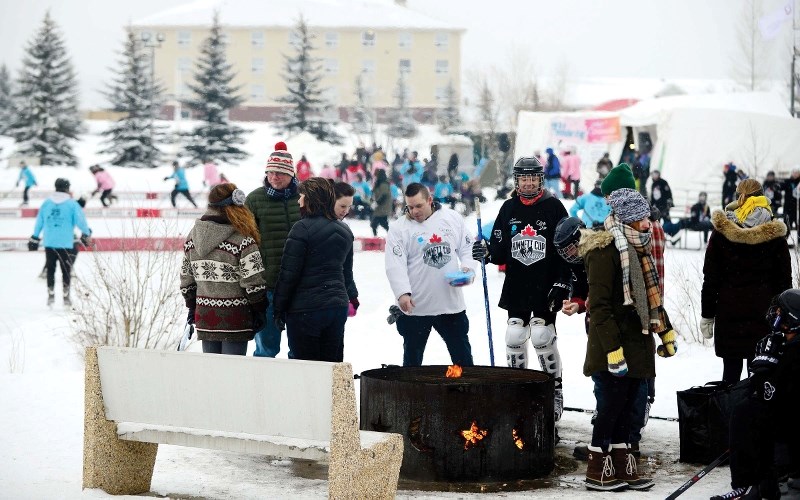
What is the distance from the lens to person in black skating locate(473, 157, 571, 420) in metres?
8.35

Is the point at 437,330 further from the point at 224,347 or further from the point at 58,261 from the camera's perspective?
the point at 58,261

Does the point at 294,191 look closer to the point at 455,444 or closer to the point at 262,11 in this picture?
the point at 455,444

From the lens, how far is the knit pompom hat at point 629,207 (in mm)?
6859

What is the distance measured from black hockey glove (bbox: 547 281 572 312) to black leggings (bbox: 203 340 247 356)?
82.2 inches

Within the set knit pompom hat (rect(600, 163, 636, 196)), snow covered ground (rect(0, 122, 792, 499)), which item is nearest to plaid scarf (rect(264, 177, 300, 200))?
snow covered ground (rect(0, 122, 792, 499))

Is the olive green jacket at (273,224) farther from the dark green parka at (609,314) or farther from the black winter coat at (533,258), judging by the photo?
the dark green parka at (609,314)

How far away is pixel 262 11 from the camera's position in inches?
3686

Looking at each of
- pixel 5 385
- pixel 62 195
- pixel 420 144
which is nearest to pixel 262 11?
pixel 420 144

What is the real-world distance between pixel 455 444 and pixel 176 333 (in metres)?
6.60

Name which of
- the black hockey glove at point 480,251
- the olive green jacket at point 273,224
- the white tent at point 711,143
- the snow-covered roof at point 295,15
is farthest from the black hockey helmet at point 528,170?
the snow-covered roof at point 295,15

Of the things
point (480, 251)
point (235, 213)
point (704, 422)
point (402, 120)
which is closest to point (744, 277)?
point (704, 422)

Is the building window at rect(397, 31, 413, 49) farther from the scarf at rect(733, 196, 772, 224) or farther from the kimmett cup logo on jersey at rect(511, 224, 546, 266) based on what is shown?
the scarf at rect(733, 196, 772, 224)

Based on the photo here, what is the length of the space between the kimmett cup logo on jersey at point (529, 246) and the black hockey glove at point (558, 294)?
0.82 ft

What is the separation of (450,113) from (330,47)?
20.9 m
